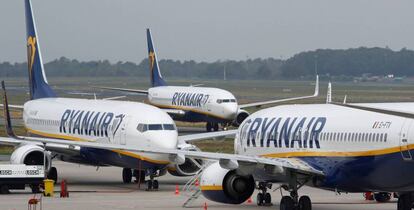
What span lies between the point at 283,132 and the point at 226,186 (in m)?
2.50

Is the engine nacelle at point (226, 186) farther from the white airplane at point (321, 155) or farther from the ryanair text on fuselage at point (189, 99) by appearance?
the ryanair text on fuselage at point (189, 99)

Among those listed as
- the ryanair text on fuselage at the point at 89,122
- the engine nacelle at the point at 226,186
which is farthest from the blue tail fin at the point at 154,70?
the engine nacelle at the point at 226,186

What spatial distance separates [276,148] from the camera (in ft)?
112

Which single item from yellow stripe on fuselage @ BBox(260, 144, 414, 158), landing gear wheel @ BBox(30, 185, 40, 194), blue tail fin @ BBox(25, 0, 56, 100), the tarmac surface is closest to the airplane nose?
blue tail fin @ BBox(25, 0, 56, 100)

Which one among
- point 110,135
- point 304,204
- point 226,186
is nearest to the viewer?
point 304,204

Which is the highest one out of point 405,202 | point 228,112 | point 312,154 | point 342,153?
point 342,153

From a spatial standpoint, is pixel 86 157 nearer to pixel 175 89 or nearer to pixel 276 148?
pixel 276 148

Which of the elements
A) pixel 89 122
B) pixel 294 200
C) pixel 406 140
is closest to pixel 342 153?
pixel 294 200

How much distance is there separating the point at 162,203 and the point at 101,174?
1557 cm

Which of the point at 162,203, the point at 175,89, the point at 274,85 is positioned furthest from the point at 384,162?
the point at 274,85

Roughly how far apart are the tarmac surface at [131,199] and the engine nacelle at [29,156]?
4.00 ft

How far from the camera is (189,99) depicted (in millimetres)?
89188

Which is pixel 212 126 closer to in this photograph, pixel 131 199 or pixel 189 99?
pixel 189 99

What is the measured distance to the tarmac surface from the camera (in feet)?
117
